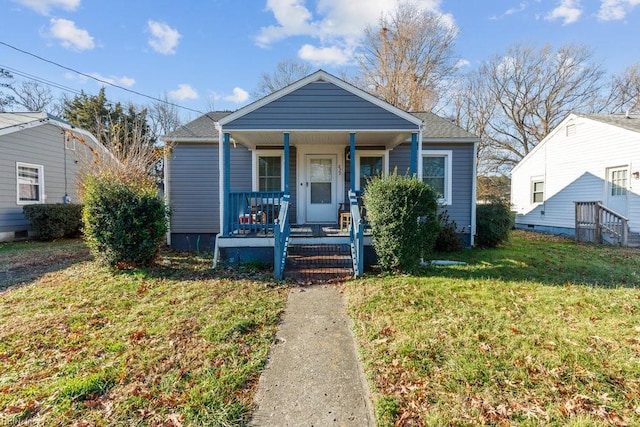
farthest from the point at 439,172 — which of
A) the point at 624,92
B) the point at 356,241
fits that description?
the point at 624,92

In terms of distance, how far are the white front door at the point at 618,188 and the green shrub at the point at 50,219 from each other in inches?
813

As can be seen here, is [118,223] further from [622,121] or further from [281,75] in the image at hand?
[281,75]

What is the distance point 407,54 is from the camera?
20.1 meters

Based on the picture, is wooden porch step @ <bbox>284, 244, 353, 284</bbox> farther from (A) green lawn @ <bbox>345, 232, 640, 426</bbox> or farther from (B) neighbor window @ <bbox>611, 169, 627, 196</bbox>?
(B) neighbor window @ <bbox>611, 169, 627, 196</bbox>

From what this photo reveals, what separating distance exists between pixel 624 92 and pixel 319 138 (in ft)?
95.4

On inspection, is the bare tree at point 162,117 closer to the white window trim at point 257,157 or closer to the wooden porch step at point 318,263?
the white window trim at point 257,157

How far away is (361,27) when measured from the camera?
20625 millimetres

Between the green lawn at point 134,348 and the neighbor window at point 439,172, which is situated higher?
the neighbor window at point 439,172

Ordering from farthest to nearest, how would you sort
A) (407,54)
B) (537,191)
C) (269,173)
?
1. (407,54)
2. (537,191)
3. (269,173)

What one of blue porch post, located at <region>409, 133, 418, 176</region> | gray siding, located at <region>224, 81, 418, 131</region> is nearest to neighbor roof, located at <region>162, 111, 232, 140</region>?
gray siding, located at <region>224, 81, 418, 131</region>

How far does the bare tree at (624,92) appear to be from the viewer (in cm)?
2333

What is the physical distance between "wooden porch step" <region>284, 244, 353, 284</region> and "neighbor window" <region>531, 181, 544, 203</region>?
1339 cm

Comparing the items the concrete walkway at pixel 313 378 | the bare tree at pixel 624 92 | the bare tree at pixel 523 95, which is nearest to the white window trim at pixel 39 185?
the concrete walkway at pixel 313 378

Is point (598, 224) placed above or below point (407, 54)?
below
